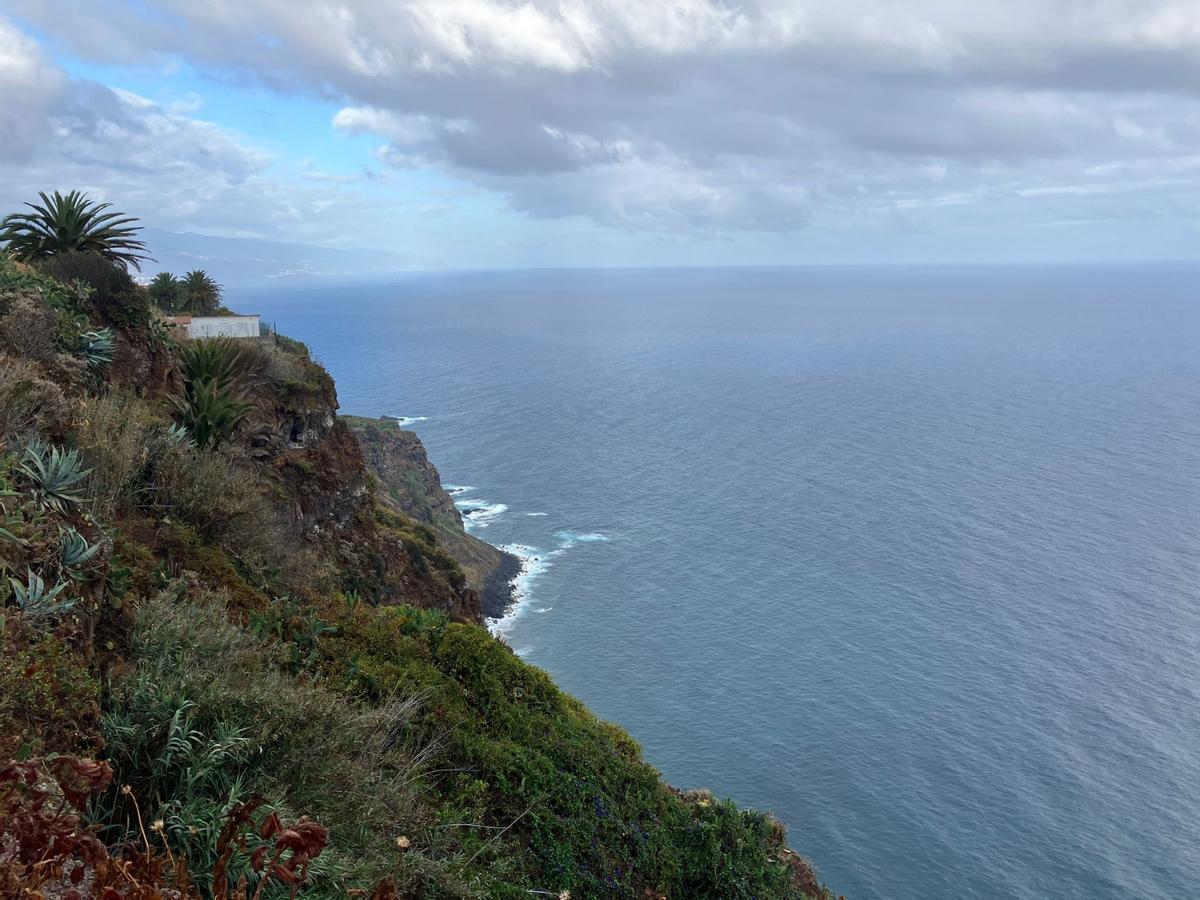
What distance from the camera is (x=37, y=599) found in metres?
8.89

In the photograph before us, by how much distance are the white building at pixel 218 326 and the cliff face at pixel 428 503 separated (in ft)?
96.4

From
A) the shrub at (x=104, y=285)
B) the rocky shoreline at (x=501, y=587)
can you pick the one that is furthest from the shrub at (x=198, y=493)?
the rocky shoreline at (x=501, y=587)

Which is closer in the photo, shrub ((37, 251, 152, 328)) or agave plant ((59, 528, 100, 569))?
agave plant ((59, 528, 100, 569))

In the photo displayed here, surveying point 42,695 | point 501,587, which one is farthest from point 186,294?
point 42,695

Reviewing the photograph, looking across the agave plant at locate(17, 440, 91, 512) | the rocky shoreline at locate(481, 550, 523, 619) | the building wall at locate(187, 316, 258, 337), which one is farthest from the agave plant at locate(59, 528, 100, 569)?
the rocky shoreline at locate(481, 550, 523, 619)

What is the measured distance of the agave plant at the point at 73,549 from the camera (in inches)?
392

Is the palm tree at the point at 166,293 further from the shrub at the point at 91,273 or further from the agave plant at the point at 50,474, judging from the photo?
the agave plant at the point at 50,474

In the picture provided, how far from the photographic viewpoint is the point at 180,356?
22719 mm

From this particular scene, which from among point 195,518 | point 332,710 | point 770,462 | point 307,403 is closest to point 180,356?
point 307,403

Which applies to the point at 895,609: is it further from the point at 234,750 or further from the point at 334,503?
the point at 234,750

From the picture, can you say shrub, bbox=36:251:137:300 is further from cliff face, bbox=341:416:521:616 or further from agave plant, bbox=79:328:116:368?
cliff face, bbox=341:416:521:616

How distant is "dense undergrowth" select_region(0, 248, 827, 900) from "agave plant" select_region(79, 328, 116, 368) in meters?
0.06

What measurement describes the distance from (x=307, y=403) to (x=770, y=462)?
240 ft

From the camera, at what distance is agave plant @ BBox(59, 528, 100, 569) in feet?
32.7
